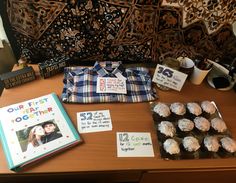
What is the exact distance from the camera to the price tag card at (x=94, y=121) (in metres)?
0.86

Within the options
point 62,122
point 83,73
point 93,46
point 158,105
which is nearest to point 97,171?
point 62,122

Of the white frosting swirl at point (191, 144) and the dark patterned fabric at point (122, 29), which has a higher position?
the dark patterned fabric at point (122, 29)

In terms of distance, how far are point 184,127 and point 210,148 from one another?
12 centimetres

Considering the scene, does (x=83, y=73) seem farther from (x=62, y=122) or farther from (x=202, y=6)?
(x=202, y=6)

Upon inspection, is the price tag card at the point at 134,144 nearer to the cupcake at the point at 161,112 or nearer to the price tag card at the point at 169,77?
the cupcake at the point at 161,112

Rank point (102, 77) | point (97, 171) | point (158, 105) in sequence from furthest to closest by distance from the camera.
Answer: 1. point (102, 77)
2. point (158, 105)
3. point (97, 171)

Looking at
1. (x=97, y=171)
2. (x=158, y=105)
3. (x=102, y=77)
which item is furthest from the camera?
(x=102, y=77)

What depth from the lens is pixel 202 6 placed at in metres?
0.95

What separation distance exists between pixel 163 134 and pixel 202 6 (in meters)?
0.57

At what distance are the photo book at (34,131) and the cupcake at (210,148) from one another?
0.47 meters

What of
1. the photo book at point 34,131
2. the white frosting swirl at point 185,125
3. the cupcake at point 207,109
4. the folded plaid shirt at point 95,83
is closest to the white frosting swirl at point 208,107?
the cupcake at point 207,109

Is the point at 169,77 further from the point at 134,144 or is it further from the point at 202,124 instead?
the point at 134,144

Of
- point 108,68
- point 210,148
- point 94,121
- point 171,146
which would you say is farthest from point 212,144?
point 108,68

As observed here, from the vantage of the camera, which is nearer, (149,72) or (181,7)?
(181,7)
